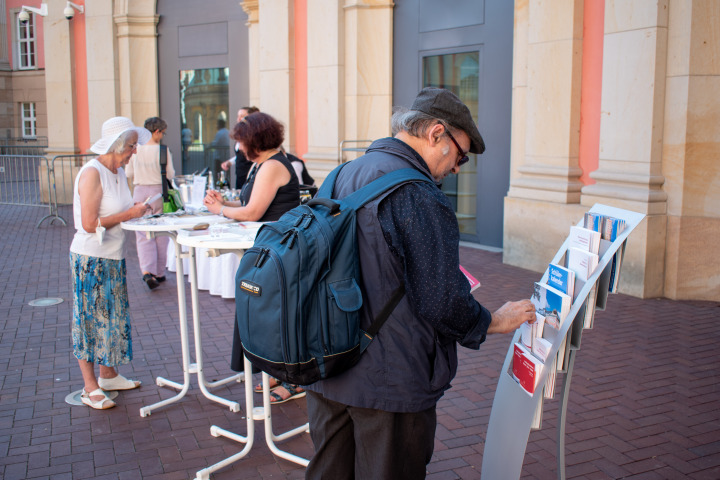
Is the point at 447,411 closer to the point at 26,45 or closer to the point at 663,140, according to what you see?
the point at 663,140

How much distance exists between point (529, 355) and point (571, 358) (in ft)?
0.91

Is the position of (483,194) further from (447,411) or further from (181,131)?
(181,131)

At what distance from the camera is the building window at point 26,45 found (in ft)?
106

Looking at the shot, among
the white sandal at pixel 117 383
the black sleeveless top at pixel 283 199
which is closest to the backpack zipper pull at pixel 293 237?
the black sleeveless top at pixel 283 199

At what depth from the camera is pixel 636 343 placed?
5.65 metres

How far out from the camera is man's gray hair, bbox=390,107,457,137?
7.83 ft

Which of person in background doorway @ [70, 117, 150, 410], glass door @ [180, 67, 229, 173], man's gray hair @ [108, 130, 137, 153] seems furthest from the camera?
glass door @ [180, 67, 229, 173]

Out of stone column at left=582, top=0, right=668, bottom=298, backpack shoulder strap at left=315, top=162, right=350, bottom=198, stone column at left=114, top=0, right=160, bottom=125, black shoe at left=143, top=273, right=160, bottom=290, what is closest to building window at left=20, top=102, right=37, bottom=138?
stone column at left=114, top=0, right=160, bottom=125

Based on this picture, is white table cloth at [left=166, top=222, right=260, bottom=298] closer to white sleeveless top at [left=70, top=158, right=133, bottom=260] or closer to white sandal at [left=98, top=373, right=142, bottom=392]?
white sandal at [left=98, top=373, right=142, bottom=392]

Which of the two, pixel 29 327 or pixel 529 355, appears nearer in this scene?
pixel 529 355

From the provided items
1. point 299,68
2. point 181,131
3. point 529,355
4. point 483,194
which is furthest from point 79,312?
point 181,131

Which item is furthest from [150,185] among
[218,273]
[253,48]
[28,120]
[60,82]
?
[28,120]

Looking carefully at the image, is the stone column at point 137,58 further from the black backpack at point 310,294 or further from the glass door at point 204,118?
the black backpack at point 310,294

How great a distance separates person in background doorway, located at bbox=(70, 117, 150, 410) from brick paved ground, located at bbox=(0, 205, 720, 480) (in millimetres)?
366
